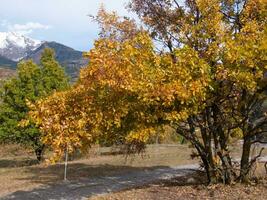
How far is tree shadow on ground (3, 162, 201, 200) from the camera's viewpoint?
50.3 feet

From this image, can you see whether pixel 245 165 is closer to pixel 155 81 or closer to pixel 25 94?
pixel 155 81

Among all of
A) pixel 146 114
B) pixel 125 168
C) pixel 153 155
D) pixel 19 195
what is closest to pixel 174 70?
pixel 146 114

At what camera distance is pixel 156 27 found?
617 inches

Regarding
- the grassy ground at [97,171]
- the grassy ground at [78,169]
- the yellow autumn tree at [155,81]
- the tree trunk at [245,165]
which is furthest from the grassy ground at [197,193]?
the grassy ground at [78,169]

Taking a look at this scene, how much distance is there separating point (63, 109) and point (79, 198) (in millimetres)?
3780

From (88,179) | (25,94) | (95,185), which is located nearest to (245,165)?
(95,185)

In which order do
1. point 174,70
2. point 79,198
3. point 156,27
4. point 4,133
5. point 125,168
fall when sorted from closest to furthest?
point 174,70, point 79,198, point 156,27, point 125,168, point 4,133

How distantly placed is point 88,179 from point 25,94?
1221 centimetres

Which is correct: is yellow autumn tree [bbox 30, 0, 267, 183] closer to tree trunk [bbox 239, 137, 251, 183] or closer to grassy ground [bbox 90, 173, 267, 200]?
tree trunk [bbox 239, 137, 251, 183]

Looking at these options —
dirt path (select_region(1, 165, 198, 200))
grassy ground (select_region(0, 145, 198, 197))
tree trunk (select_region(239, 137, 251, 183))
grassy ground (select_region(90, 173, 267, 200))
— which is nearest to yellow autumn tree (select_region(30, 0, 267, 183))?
tree trunk (select_region(239, 137, 251, 183))

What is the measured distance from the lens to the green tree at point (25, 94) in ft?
95.7

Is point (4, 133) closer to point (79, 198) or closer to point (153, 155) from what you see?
point (153, 155)

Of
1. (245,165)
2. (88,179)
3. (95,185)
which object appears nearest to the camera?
(245,165)

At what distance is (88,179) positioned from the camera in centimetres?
1903
